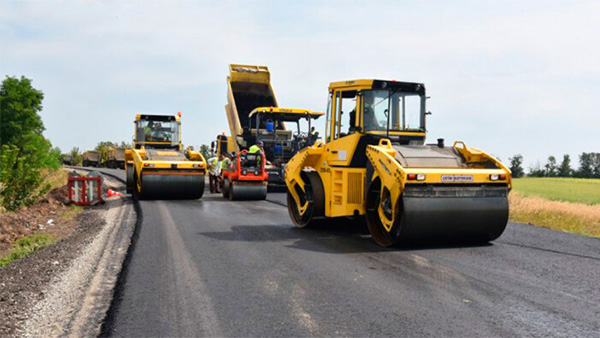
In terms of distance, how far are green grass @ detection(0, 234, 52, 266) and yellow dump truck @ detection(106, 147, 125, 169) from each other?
34149 millimetres

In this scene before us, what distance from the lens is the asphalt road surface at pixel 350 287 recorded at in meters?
4.25

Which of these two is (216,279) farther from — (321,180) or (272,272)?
(321,180)

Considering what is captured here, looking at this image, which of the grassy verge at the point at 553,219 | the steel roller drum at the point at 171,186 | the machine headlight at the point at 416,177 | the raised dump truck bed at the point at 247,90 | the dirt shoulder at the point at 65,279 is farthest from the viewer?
the raised dump truck bed at the point at 247,90

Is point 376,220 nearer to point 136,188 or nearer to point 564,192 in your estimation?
point 136,188

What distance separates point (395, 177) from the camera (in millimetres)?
6969

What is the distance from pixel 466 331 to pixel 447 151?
434 cm

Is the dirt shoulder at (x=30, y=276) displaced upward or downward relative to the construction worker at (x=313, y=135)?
downward

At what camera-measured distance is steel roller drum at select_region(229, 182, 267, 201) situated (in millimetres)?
15320

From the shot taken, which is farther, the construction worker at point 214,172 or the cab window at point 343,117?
the construction worker at point 214,172

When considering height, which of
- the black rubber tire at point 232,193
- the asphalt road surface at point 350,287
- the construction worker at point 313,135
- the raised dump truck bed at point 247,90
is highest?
the raised dump truck bed at point 247,90

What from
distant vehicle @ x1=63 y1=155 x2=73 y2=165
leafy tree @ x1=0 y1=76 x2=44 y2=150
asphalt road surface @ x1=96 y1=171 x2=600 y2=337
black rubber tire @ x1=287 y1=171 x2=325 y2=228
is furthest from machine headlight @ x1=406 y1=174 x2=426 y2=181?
distant vehicle @ x1=63 y1=155 x2=73 y2=165

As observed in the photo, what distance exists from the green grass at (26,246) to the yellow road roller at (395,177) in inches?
175

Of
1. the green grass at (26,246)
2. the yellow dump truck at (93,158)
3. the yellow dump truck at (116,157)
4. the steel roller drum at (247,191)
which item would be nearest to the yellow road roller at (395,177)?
the green grass at (26,246)

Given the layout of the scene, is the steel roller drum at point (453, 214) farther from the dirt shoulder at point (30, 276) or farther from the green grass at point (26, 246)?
the green grass at point (26, 246)
